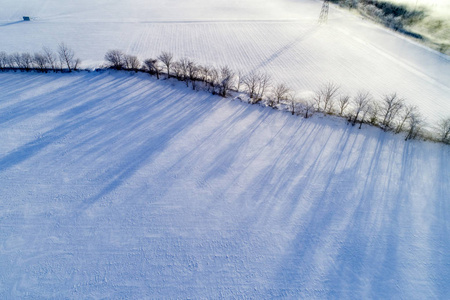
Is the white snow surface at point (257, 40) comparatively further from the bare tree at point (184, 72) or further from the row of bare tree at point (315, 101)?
the bare tree at point (184, 72)

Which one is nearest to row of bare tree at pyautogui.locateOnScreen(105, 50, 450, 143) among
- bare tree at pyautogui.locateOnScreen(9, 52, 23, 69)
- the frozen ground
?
the frozen ground

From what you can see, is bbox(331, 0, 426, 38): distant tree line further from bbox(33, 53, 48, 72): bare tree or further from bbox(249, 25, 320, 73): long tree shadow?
bbox(33, 53, 48, 72): bare tree

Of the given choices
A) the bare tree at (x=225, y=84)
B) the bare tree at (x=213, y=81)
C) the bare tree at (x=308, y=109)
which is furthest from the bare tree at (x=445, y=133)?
the bare tree at (x=213, y=81)

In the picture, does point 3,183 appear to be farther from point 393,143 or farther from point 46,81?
point 393,143

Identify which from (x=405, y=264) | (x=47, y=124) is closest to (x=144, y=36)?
(x=47, y=124)

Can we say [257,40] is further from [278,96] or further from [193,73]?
[278,96]

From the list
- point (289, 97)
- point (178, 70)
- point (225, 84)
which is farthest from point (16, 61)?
point (289, 97)
